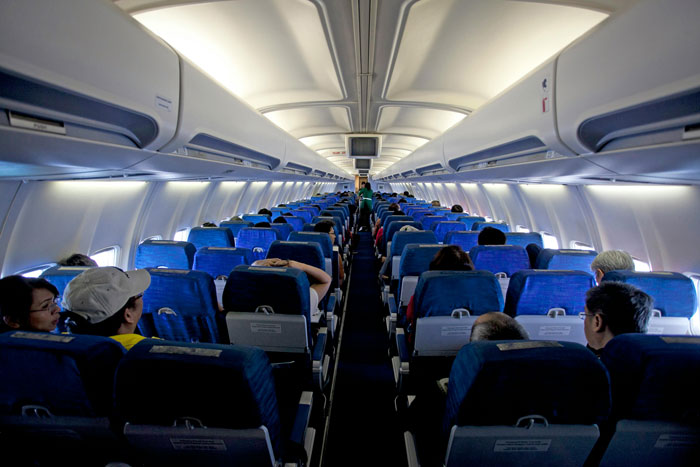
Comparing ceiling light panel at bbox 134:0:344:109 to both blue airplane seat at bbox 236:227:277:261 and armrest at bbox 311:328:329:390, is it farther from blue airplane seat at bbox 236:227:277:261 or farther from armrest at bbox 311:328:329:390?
armrest at bbox 311:328:329:390

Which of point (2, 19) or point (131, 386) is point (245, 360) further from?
point (2, 19)

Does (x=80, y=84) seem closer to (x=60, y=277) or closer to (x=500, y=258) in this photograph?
(x=60, y=277)

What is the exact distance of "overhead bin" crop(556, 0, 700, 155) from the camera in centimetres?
121

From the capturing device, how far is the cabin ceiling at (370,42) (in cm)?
252

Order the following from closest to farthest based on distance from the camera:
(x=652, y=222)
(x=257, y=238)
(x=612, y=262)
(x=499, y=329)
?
(x=499, y=329) → (x=612, y=262) → (x=652, y=222) → (x=257, y=238)

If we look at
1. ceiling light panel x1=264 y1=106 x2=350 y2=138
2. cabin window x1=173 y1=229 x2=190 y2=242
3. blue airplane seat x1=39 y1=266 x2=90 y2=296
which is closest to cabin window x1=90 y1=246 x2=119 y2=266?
cabin window x1=173 y1=229 x2=190 y2=242

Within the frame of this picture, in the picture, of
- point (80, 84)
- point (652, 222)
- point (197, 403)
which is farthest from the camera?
point (652, 222)

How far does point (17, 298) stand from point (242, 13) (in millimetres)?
2763

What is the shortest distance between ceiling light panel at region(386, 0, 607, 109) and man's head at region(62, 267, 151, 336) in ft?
9.79

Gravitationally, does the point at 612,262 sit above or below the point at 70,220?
below

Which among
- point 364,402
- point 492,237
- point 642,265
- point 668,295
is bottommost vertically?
point 364,402

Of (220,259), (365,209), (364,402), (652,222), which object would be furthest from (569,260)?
(365,209)

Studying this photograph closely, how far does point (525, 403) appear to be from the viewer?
1.30 metres

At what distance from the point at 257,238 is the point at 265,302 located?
2.97 meters
